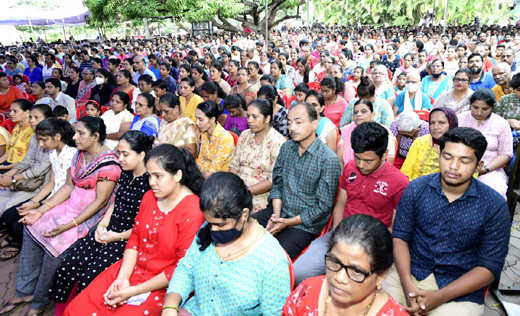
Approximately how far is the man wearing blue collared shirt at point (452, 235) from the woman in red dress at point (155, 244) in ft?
4.14

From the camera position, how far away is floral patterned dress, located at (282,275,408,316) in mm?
1354

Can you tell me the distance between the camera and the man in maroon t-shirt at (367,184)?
2.32m

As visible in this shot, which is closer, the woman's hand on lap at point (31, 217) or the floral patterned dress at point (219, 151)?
the woman's hand on lap at point (31, 217)

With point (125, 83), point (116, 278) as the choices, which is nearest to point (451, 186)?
point (116, 278)

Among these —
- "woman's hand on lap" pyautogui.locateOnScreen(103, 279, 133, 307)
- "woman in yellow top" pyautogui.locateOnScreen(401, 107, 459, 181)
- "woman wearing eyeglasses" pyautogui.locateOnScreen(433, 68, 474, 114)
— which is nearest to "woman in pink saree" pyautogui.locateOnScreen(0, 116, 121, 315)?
"woman's hand on lap" pyautogui.locateOnScreen(103, 279, 133, 307)

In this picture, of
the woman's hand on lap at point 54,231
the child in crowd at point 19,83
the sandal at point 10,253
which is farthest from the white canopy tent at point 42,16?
the woman's hand on lap at point 54,231

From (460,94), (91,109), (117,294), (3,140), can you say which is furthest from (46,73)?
(460,94)

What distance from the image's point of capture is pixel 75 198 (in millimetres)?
3059

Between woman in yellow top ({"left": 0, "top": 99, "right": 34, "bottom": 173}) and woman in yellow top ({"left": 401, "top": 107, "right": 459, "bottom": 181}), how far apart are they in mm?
4172

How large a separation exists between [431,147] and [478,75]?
3424 mm

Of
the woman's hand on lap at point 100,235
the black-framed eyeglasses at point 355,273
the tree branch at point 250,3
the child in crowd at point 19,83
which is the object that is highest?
the tree branch at point 250,3

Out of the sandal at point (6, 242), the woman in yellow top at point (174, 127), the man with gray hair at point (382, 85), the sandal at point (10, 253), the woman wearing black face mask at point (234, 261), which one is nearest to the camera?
the woman wearing black face mask at point (234, 261)

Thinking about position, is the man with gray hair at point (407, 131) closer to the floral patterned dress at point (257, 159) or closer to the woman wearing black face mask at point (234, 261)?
the floral patterned dress at point (257, 159)

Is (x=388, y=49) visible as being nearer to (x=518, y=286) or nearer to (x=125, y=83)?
(x=125, y=83)
